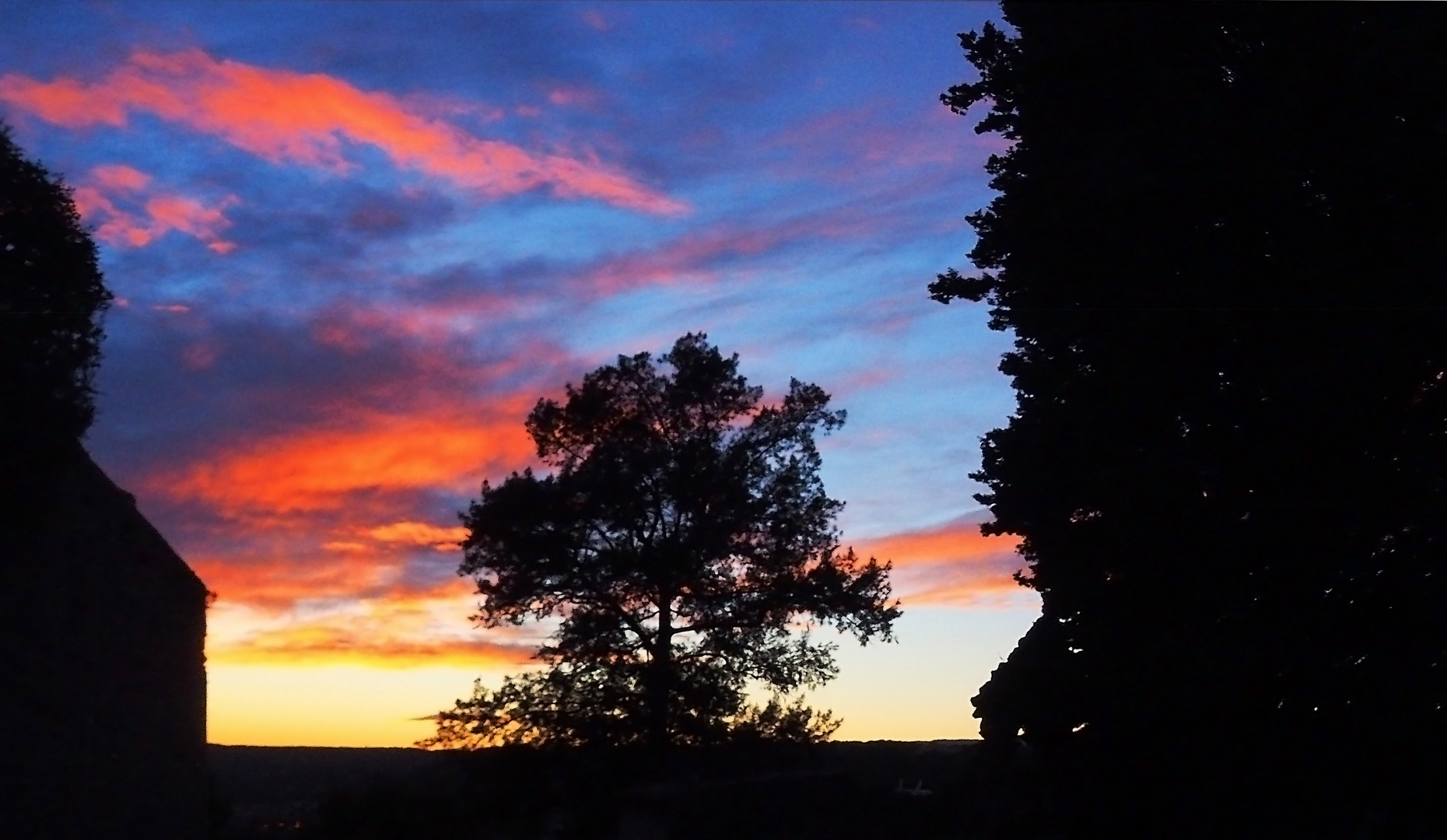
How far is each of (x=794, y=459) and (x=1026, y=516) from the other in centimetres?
1604

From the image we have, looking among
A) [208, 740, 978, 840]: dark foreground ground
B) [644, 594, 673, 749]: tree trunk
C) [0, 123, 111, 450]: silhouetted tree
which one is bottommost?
[208, 740, 978, 840]: dark foreground ground

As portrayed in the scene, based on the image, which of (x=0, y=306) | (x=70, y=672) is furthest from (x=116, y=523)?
(x=0, y=306)

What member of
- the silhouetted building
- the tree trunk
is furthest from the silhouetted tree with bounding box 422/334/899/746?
the silhouetted building

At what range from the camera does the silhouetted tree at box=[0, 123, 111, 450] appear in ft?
57.0

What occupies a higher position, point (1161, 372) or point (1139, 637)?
point (1161, 372)

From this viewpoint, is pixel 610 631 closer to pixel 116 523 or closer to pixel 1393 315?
pixel 116 523

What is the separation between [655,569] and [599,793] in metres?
4.69

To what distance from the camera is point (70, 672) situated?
20094 millimetres

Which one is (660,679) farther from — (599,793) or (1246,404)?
(1246,404)

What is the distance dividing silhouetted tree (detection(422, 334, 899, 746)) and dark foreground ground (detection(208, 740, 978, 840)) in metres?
0.70

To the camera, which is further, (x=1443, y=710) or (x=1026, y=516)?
(x=1026, y=516)

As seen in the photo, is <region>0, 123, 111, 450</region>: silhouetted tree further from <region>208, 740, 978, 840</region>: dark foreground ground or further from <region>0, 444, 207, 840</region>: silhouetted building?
<region>208, 740, 978, 840</region>: dark foreground ground

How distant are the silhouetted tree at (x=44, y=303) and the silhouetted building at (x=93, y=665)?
0.64 meters

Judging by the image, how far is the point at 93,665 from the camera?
2064 centimetres
